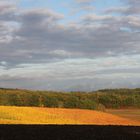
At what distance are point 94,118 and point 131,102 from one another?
39553 millimetres

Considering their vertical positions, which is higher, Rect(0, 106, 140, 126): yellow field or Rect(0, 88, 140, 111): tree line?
Rect(0, 88, 140, 111): tree line

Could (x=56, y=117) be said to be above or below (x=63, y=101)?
below

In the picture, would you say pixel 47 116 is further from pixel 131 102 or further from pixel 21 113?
pixel 131 102

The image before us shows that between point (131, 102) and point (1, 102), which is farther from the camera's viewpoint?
point (131, 102)

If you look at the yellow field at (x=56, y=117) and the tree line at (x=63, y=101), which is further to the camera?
the tree line at (x=63, y=101)

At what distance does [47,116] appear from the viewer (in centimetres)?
4722

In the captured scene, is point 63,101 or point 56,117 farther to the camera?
point 63,101

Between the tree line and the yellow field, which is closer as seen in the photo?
the yellow field

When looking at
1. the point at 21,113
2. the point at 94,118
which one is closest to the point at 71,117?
the point at 94,118

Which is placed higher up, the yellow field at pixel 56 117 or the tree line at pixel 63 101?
the tree line at pixel 63 101
